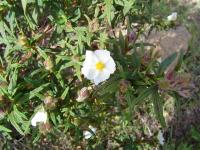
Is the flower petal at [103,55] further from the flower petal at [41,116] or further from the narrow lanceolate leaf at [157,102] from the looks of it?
the flower petal at [41,116]

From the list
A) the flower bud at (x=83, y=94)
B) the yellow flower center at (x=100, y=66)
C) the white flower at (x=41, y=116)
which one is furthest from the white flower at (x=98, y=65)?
the white flower at (x=41, y=116)

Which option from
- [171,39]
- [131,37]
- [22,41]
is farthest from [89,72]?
[171,39]

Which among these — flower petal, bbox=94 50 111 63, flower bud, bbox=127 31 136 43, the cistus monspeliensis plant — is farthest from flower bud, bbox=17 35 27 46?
flower bud, bbox=127 31 136 43

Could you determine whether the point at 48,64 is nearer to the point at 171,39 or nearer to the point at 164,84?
the point at 164,84

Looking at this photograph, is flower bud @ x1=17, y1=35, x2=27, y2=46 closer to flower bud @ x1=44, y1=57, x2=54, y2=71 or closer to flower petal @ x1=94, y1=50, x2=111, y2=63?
flower bud @ x1=44, y1=57, x2=54, y2=71

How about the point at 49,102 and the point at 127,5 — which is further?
the point at 127,5

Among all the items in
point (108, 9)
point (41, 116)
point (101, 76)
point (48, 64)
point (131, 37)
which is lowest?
point (41, 116)

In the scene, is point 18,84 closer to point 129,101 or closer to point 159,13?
point 129,101
